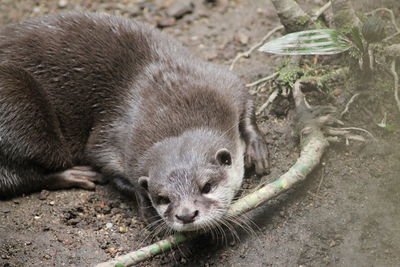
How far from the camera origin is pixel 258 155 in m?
3.96

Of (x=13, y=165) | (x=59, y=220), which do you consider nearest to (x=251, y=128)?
(x=59, y=220)

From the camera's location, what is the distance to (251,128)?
13.5ft

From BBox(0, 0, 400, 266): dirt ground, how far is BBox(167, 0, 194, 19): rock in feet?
5.74

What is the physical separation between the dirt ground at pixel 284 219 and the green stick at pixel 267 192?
113mm

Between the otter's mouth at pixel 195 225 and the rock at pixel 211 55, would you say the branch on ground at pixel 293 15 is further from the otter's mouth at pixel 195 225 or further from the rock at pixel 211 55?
the otter's mouth at pixel 195 225

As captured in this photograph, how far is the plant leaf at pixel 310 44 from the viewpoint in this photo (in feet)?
12.6

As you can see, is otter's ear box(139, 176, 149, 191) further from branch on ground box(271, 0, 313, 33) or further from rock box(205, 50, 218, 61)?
rock box(205, 50, 218, 61)

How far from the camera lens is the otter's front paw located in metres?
3.92

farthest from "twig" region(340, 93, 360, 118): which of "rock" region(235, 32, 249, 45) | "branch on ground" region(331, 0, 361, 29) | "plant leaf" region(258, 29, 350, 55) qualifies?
"rock" region(235, 32, 249, 45)

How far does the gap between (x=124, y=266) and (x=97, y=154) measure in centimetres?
128

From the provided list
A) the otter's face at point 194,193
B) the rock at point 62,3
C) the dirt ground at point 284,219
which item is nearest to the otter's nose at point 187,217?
the otter's face at point 194,193

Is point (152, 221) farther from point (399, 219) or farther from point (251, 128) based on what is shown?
point (399, 219)

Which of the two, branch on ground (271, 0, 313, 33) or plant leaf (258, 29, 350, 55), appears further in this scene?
branch on ground (271, 0, 313, 33)

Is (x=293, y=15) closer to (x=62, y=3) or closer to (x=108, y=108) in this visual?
(x=108, y=108)
